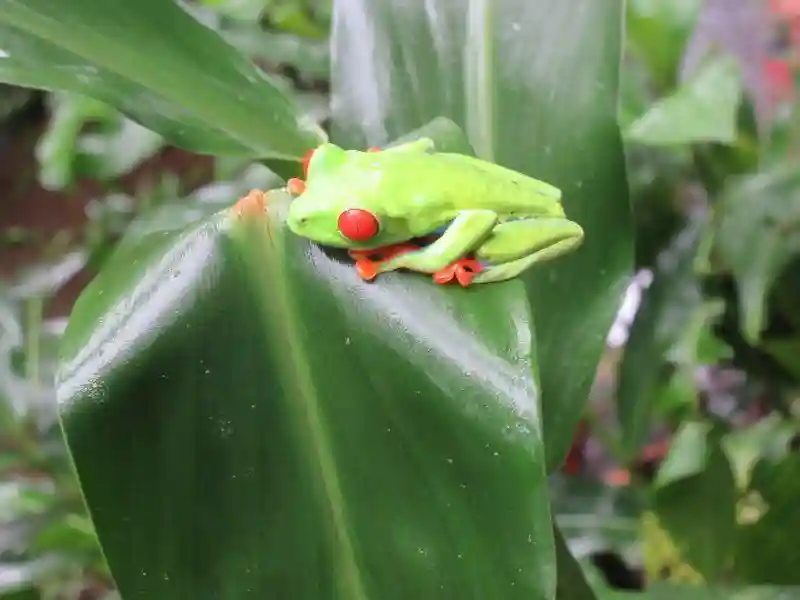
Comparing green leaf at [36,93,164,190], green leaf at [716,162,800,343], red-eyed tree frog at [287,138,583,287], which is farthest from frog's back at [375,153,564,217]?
green leaf at [36,93,164,190]

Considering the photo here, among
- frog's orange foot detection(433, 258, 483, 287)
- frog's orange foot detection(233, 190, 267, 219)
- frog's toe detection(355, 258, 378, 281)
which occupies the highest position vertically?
frog's orange foot detection(233, 190, 267, 219)

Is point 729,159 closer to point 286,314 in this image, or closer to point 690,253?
point 690,253

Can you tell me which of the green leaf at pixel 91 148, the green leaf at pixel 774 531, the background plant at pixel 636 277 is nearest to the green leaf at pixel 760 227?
the background plant at pixel 636 277

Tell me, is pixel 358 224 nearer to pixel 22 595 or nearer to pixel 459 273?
pixel 459 273

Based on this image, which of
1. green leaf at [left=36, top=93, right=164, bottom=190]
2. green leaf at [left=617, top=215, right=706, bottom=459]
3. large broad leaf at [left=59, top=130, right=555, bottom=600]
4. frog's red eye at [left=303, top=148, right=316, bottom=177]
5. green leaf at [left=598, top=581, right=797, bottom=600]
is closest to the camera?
large broad leaf at [left=59, top=130, right=555, bottom=600]

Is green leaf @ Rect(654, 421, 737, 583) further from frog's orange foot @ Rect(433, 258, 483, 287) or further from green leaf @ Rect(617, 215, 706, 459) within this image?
frog's orange foot @ Rect(433, 258, 483, 287)

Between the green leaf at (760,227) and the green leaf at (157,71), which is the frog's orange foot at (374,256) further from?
the green leaf at (760,227)

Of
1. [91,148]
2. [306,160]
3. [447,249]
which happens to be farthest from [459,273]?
[91,148]
